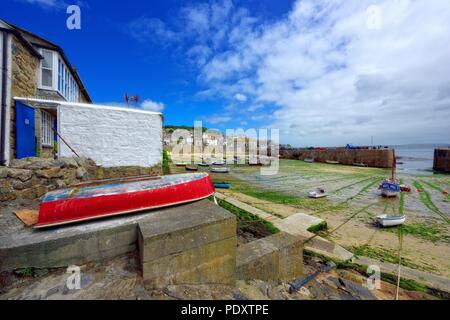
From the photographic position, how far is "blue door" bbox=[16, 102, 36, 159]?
6.68m

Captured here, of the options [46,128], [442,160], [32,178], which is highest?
[46,128]

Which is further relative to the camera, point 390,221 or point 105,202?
point 390,221

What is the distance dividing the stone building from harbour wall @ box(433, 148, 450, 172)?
5371 cm

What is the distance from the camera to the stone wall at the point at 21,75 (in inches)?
259

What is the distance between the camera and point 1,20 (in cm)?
678

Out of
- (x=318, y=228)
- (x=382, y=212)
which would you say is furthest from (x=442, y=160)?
(x=318, y=228)

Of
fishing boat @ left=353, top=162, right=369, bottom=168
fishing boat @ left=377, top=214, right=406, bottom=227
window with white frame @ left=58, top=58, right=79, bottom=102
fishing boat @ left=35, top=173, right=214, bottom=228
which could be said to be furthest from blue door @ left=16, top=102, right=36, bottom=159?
fishing boat @ left=353, top=162, right=369, bottom=168

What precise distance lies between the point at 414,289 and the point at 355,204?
30.6 feet

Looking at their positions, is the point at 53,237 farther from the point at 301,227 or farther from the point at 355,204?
the point at 355,204

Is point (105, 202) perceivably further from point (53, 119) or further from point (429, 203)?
point (429, 203)

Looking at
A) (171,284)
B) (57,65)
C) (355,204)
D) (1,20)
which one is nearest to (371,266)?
(171,284)

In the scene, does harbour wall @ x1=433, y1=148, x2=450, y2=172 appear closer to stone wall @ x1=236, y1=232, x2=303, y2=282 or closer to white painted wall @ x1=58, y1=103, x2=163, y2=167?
stone wall @ x1=236, y1=232, x2=303, y2=282

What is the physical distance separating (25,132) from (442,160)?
55639 millimetres

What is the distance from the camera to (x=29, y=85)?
7.95 m
